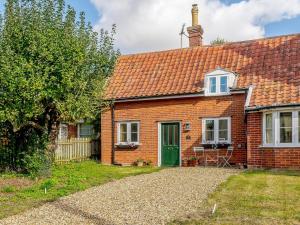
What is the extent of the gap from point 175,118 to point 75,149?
19.9 ft

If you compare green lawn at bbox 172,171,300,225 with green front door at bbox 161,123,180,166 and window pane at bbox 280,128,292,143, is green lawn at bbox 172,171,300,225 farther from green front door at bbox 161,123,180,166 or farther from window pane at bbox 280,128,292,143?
green front door at bbox 161,123,180,166

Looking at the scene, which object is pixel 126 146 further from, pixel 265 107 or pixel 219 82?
pixel 265 107

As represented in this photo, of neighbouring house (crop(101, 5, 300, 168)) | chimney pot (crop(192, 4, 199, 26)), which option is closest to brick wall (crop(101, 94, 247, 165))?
neighbouring house (crop(101, 5, 300, 168))

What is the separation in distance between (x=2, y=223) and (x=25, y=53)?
7491mm

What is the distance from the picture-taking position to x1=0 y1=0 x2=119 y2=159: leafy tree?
1359cm

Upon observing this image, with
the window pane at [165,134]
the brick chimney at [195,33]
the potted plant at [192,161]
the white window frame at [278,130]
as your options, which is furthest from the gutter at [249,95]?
the brick chimney at [195,33]

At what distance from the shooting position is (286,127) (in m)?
16.6

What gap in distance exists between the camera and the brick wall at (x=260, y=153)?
16359mm

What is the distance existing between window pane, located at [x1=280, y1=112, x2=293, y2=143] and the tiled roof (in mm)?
700

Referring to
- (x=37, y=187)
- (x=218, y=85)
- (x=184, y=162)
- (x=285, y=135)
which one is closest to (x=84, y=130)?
(x=184, y=162)

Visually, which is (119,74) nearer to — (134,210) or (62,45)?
(62,45)

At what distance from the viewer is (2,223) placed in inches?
327

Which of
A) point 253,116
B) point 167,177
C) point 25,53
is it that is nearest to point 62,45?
point 25,53

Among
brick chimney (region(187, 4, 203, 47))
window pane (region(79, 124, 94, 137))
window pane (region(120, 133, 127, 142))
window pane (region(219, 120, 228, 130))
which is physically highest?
brick chimney (region(187, 4, 203, 47))
